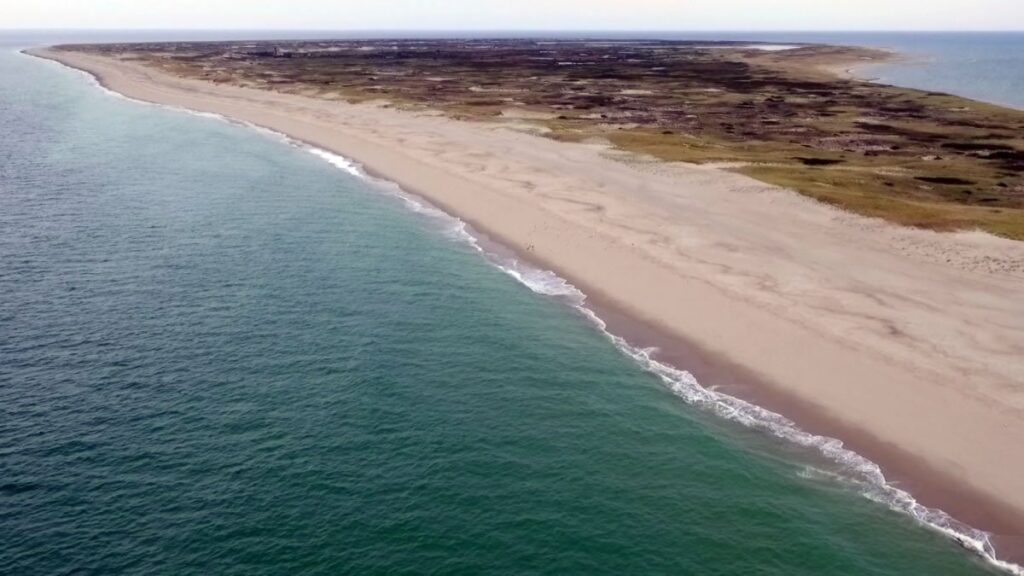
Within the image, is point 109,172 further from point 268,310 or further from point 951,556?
point 951,556

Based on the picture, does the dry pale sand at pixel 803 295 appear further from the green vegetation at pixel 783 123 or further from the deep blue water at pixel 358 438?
the green vegetation at pixel 783 123

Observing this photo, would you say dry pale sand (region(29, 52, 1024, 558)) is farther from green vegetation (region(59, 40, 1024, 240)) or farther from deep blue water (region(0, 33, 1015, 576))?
green vegetation (region(59, 40, 1024, 240))

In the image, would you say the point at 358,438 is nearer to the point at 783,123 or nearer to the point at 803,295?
the point at 803,295

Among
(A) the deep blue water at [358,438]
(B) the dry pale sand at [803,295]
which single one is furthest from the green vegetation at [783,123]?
(A) the deep blue water at [358,438]

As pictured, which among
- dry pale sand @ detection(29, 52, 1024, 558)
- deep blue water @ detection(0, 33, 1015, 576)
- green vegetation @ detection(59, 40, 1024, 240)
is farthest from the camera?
green vegetation @ detection(59, 40, 1024, 240)

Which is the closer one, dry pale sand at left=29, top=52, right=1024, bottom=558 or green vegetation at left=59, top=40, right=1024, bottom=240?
dry pale sand at left=29, top=52, right=1024, bottom=558

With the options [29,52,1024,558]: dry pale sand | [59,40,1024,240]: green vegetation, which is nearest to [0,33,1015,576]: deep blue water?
[29,52,1024,558]: dry pale sand
